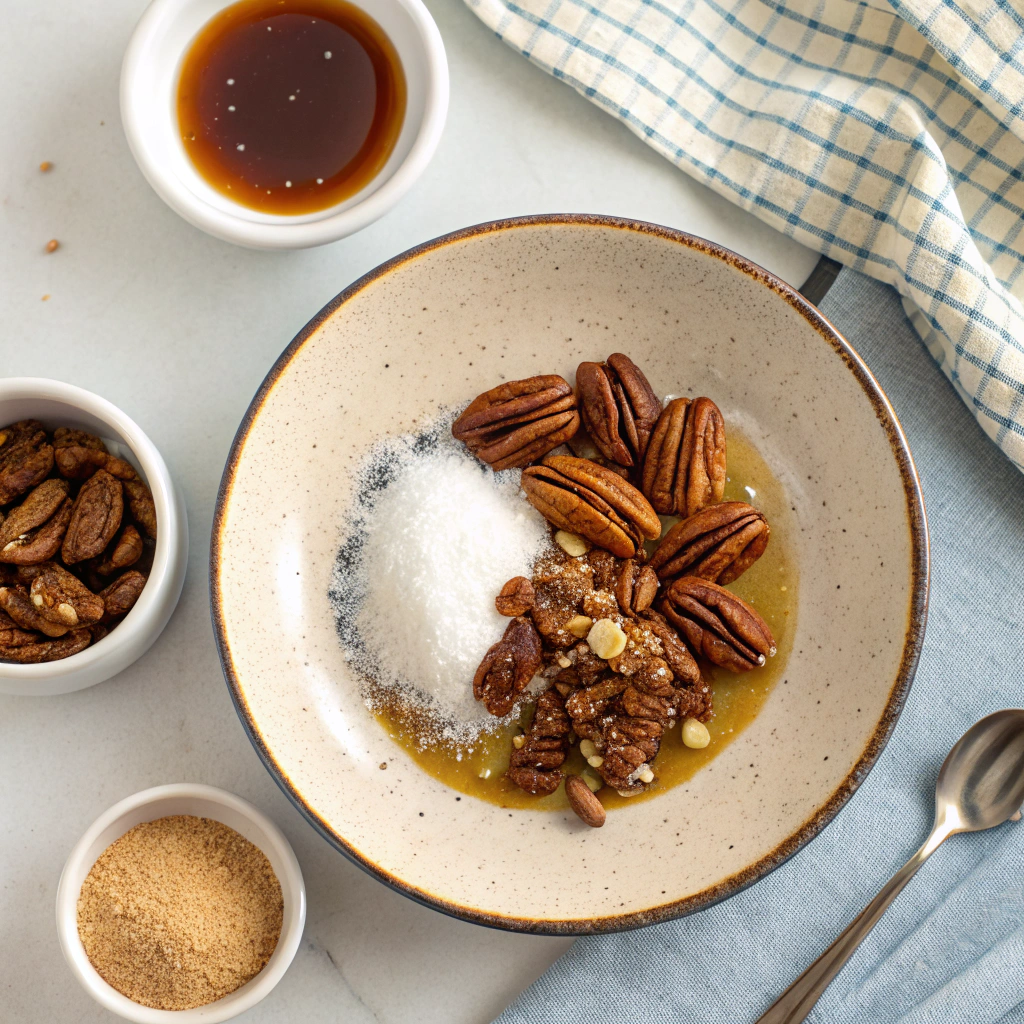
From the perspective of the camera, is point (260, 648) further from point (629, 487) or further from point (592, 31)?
point (592, 31)

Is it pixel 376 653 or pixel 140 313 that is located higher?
pixel 140 313

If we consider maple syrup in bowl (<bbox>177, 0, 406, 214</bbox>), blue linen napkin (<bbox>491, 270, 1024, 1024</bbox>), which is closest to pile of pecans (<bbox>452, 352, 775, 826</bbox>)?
blue linen napkin (<bbox>491, 270, 1024, 1024</bbox>)

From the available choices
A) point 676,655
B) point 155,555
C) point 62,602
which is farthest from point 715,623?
point 62,602

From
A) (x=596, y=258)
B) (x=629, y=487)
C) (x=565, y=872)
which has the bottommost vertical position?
(x=565, y=872)

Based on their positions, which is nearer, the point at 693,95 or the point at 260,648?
the point at 260,648

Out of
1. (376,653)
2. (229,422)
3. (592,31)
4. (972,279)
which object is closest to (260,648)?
(376,653)

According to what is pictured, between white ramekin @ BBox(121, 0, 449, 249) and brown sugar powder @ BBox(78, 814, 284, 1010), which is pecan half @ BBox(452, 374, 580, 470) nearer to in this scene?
white ramekin @ BBox(121, 0, 449, 249)
